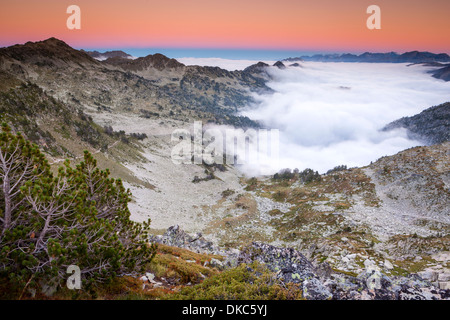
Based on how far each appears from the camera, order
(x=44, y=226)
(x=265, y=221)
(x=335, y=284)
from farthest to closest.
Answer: (x=265, y=221) < (x=335, y=284) < (x=44, y=226)

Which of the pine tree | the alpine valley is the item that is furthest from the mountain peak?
the pine tree

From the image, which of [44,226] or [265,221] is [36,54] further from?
[44,226]

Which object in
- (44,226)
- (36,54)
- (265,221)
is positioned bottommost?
(265,221)

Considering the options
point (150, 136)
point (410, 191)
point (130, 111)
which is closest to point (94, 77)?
point (130, 111)

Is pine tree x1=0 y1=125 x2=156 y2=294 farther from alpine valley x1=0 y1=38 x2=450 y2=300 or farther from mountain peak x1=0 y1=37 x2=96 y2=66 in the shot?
mountain peak x1=0 y1=37 x2=96 y2=66

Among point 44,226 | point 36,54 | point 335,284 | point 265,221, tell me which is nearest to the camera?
point 44,226

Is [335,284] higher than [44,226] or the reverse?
the reverse

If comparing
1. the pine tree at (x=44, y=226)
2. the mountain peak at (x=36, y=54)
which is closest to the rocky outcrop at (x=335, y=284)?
the pine tree at (x=44, y=226)

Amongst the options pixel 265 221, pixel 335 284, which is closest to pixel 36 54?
pixel 265 221

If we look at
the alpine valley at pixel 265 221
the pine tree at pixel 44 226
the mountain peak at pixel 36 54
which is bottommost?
the alpine valley at pixel 265 221

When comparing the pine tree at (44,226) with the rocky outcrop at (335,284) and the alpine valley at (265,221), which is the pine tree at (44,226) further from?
the rocky outcrop at (335,284)

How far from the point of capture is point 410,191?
56406 mm

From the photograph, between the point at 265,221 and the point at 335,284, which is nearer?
the point at 335,284

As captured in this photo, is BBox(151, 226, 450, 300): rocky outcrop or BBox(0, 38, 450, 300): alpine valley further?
BBox(0, 38, 450, 300): alpine valley
